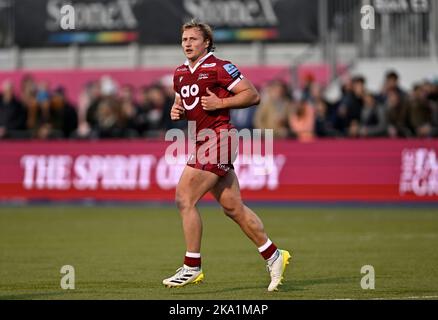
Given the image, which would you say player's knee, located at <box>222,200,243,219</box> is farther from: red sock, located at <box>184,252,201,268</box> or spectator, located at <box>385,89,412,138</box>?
spectator, located at <box>385,89,412,138</box>

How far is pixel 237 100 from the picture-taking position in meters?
12.0

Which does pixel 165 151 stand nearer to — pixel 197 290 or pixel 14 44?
pixel 14 44

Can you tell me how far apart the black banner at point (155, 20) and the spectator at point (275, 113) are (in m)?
5.70

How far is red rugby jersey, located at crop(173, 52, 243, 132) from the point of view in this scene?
12.1m

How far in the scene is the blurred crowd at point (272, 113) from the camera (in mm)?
25359

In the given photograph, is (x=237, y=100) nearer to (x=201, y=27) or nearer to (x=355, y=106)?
(x=201, y=27)

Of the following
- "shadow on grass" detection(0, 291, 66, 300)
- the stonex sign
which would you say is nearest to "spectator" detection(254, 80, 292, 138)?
the stonex sign

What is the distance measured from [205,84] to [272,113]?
13.8 m

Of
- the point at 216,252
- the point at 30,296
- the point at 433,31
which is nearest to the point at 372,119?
the point at 433,31

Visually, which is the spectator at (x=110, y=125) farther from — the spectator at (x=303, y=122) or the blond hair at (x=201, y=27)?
the blond hair at (x=201, y=27)

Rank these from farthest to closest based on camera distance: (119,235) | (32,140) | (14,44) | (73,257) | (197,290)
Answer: (14,44) < (32,140) < (119,235) < (73,257) < (197,290)

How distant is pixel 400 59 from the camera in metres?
29.9
